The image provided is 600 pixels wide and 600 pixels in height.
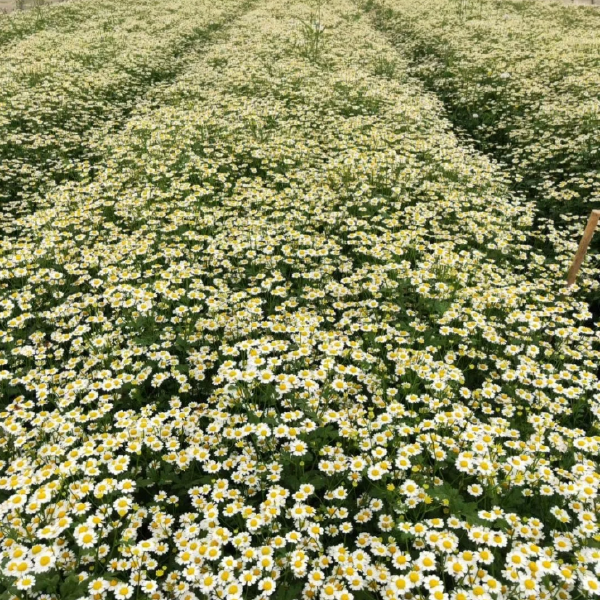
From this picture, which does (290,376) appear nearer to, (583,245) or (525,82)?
(583,245)

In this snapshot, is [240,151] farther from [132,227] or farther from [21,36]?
[21,36]

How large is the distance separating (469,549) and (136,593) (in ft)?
7.05

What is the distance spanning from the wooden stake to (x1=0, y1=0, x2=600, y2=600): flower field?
26cm

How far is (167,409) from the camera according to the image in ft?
13.6

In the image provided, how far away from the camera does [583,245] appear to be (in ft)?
17.1

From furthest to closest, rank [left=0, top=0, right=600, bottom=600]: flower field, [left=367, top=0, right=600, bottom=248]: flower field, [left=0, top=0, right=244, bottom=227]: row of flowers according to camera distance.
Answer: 1. [left=0, top=0, right=244, bottom=227]: row of flowers
2. [left=367, top=0, right=600, bottom=248]: flower field
3. [left=0, top=0, right=600, bottom=600]: flower field

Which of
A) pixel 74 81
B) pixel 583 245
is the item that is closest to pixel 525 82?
pixel 583 245

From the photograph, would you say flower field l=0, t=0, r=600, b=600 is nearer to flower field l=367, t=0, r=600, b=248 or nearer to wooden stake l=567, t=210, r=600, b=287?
wooden stake l=567, t=210, r=600, b=287

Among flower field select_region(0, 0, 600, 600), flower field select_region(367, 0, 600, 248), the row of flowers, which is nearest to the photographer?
flower field select_region(0, 0, 600, 600)

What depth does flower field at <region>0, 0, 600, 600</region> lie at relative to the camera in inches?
112

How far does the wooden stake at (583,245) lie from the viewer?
509 centimetres

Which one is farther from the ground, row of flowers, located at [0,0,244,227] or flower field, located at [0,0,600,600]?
row of flowers, located at [0,0,244,227]

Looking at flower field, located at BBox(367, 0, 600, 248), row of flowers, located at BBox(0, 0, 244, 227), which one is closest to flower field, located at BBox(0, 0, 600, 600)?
row of flowers, located at BBox(0, 0, 244, 227)

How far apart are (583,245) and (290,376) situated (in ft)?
12.7
